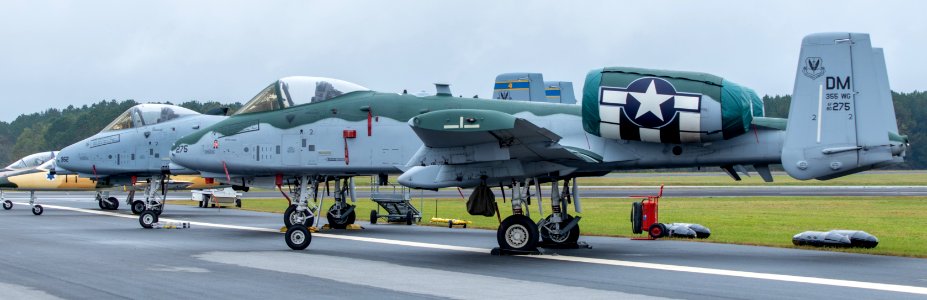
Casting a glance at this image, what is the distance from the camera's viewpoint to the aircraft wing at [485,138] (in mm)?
16422

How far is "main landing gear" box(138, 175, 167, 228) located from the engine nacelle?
47.8ft

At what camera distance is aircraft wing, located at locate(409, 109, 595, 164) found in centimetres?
1642

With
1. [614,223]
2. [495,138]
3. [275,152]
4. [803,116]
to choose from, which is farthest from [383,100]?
[614,223]

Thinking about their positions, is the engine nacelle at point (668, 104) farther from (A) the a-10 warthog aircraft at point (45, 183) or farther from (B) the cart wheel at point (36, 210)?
(A) the a-10 warthog aircraft at point (45, 183)

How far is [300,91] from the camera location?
22.6 m

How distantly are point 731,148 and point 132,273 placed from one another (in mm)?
9705

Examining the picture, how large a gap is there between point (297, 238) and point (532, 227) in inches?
179

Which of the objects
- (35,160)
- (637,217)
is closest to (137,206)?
(35,160)

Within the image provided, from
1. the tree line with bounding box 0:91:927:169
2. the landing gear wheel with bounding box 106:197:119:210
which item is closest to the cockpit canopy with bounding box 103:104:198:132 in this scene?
the landing gear wheel with bounding box 106:197:119:210

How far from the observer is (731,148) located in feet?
59.2

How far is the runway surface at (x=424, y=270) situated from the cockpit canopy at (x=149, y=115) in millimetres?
9738

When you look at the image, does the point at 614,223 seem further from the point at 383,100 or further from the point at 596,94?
the point at 596,94

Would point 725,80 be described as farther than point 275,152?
No

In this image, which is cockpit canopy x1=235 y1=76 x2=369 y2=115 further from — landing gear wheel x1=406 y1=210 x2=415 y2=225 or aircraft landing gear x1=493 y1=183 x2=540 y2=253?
landing gear wheel x1=406 y1=210 x2=415 y2=225
